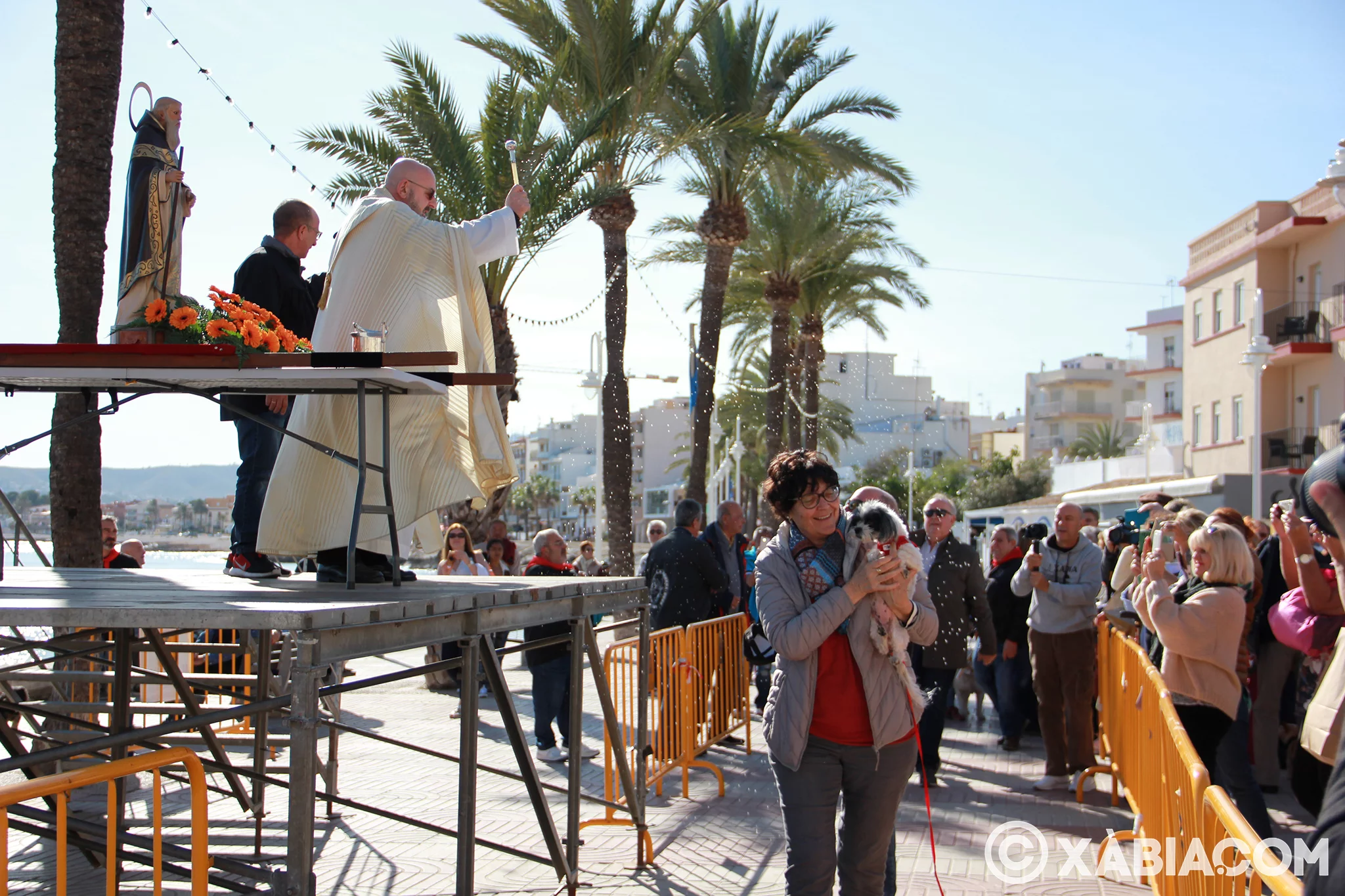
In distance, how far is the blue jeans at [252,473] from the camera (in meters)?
5.46

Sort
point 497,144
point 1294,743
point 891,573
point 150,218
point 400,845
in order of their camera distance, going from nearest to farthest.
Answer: point 891,573, point 150,218, point 400,845, point 1294,743, point 497,144

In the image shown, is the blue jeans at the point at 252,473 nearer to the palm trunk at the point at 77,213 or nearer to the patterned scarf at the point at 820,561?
the patterned scarf at the point at 820,561

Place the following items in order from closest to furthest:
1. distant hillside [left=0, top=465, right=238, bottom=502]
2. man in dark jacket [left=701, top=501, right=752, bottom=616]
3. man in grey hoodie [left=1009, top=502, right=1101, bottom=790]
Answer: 1. man in grey hoodie [left=1009, top=502, right=1101, bottom=790]
2. man in dark jacket [left=701, top=501, right=752, bottom=616]
3. distant hillside [left=0, top=465, right=238, bottom=502]

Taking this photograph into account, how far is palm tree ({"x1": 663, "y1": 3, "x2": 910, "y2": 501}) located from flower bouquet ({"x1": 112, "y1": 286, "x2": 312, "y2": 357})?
1526cm

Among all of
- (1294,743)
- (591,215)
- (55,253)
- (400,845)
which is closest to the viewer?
(400,845)

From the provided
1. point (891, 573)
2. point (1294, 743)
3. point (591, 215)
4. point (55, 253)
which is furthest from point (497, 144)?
point (891, 573)

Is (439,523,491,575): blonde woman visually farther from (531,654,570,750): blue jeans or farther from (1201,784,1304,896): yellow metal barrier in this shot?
(1201,784,1304,896): yellow metal barrier

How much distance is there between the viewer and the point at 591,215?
19.4m

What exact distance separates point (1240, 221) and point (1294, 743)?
112ft

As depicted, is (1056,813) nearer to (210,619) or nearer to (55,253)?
(210,619)

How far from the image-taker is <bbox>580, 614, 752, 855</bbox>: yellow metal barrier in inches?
311

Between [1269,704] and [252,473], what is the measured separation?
680 cm

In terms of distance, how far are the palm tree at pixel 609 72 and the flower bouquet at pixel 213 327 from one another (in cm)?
1353

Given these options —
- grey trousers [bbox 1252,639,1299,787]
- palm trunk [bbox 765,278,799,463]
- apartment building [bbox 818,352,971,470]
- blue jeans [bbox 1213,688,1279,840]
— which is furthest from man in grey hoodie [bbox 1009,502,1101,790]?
apartment building [bbox 818,352,971,470]
